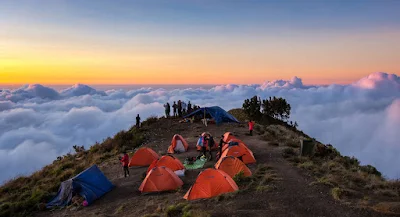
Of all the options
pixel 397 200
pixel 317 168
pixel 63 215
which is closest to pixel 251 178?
pixel 317 168

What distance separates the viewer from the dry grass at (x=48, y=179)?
14.5 metres

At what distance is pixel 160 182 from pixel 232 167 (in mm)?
3635

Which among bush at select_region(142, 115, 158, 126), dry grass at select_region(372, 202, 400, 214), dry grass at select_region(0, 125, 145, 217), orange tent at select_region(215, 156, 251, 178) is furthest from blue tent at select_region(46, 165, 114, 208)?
bush at select_region(142, 115, 158, 126)

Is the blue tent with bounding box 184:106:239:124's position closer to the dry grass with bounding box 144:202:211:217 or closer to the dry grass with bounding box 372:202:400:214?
the dry grass with bounding box 144:202:211:217

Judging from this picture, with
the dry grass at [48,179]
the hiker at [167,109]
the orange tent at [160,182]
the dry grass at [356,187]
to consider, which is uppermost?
the hiker at [167,109]

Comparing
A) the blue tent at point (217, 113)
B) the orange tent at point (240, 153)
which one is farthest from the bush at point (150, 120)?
the orange tent at point (240, 153)

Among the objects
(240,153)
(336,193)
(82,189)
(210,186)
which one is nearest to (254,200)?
(210,186)

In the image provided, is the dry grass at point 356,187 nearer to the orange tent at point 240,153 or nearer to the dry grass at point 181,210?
the orange tent at point 240,153

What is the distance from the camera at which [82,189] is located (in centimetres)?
1422

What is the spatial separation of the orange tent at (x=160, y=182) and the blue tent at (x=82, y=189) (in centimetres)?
221

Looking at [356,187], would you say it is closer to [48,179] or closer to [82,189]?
[82,189]

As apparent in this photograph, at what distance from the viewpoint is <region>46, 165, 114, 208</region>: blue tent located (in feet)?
46.5

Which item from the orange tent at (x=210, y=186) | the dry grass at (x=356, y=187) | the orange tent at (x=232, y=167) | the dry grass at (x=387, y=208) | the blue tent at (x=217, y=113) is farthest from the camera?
the blue tent at (x=217, y=113)

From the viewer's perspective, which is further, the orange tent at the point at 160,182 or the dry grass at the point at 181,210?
the orange tent at the point at 160,182
